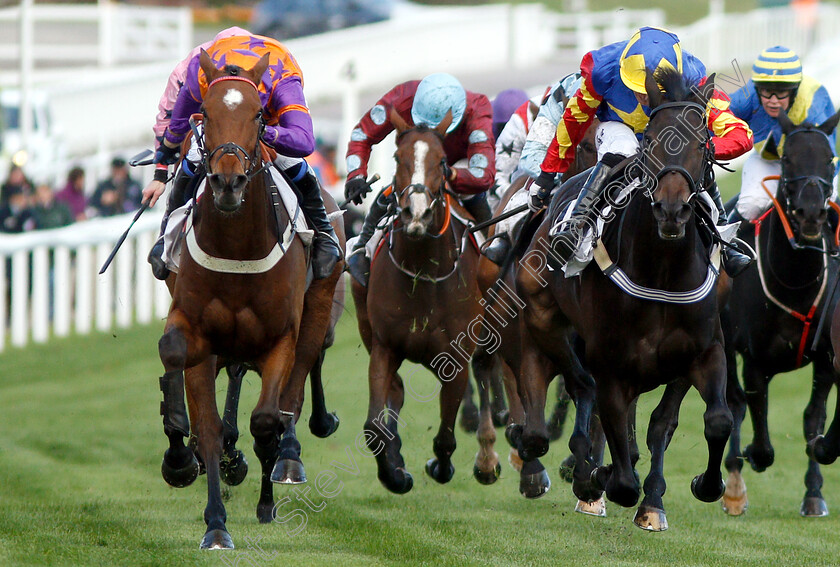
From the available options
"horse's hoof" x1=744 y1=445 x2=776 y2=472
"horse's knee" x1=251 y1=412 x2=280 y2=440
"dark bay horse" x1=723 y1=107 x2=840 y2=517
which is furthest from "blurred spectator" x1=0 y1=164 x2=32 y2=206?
"horse's hoof" x1=744 y1=445 x2=776 y2=472

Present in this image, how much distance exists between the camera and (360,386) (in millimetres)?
11961

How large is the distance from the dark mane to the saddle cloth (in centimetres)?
185

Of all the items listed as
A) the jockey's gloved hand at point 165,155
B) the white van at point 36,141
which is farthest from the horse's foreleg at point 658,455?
the white van at point 36,141

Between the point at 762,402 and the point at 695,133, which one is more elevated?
the point at 695,133

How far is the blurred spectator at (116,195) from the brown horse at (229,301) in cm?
774

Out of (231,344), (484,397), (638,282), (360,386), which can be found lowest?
(360,386)

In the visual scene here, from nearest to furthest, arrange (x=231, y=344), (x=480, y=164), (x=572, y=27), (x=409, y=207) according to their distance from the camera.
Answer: (x=231, y=344) < (x=409, y=207) < (x=480, y=164) < (x=572, y=27)

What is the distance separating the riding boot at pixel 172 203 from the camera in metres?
6.49

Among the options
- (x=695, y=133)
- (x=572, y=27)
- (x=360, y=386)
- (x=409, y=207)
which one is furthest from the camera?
(x=572, y=27)

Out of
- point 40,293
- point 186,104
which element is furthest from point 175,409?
point 40,293

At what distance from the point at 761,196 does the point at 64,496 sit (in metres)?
4.48

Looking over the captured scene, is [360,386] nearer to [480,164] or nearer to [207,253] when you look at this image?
[480,164]

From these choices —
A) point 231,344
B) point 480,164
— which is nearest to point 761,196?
point 480,164

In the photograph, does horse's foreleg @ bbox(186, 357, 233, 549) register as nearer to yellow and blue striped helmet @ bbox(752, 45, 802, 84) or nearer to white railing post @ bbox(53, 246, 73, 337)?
yellow and blue striped helmet @ bbox(752, 45, 802, 84)
